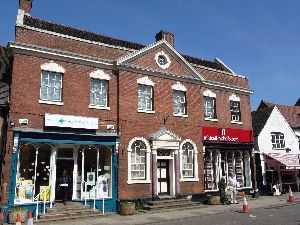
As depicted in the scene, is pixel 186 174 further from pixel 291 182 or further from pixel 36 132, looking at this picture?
pixel 291 182

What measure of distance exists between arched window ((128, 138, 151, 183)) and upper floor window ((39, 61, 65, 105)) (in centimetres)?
486

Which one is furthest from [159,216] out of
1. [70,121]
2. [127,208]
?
[70,121]

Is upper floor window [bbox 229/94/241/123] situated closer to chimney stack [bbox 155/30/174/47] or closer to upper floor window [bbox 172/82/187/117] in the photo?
upper floor window [bbox 172/82/187/117]

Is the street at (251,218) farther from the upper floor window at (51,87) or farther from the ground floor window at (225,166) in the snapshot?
the upper floor window at (51,87)

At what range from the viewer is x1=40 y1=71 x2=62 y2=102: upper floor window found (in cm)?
1648

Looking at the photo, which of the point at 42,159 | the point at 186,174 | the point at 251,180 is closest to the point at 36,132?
the point at 42,159

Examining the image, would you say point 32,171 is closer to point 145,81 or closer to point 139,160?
point 139,160

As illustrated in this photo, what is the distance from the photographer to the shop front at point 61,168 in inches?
595

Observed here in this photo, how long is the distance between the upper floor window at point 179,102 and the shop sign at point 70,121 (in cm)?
572

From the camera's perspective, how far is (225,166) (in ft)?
74.6

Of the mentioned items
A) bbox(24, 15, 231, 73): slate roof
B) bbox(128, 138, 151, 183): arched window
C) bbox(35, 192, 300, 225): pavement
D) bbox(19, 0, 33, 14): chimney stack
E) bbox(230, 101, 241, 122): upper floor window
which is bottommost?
bbox(35, 192, 300, 225): pavement

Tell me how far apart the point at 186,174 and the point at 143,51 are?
8.20 m

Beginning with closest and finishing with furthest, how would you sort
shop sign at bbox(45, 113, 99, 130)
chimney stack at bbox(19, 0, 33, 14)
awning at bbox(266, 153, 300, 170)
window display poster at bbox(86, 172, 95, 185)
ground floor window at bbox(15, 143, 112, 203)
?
1. ground floor window at bbox(15, 143, 112, 203)
2. shop sign at bbox(45, 113, 99, 130)
3. window display poster at bbox(86, 172, 95, 185)
4. chimney stack at bbox(19, 0, 33, 14)
5. awning at bbox(266, 153, 300, 170)

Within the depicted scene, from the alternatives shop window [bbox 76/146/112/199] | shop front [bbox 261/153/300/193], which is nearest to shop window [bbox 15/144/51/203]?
shop window [bbox 76/146/112/199]
